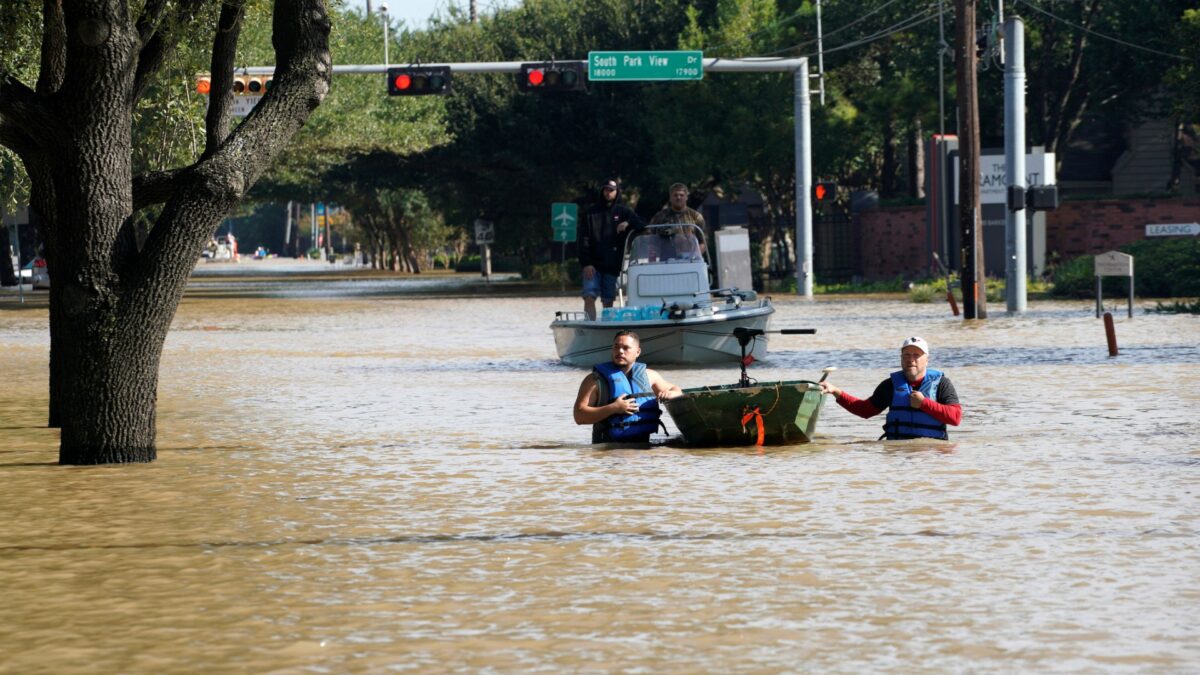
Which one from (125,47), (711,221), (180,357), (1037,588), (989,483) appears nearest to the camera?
(1037,588)

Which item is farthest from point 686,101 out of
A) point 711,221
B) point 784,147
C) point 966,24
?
point 966,24

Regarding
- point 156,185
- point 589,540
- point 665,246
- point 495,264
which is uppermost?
point 156,185

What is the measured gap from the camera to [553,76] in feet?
134

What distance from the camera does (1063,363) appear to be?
2342 cm

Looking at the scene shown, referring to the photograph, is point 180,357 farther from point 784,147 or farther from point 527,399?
point 784,147

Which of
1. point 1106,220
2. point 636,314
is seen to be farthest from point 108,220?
point 1106,220

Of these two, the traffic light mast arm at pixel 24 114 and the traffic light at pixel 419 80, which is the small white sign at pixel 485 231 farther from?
the traffic light mast arm at pixel 24 114

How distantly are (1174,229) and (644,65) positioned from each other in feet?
44.0

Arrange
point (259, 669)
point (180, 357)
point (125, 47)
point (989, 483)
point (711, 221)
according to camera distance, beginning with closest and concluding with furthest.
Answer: point (259, 669) < point (989, 483) < point (125, 47) < point (180, 357) < point (711, 221)

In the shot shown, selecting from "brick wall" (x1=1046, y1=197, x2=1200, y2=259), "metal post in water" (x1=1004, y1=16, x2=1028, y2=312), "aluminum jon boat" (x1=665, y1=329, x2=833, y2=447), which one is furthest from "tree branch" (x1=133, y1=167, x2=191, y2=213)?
"brick wall" (x1=1046, y1=197, x2=1200, y2=259)

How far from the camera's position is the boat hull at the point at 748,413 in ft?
48.4

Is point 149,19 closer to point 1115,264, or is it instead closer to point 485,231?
point 1115,264

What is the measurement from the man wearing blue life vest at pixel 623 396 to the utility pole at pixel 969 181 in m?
19.9

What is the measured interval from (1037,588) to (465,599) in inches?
101
